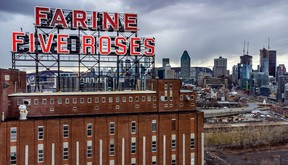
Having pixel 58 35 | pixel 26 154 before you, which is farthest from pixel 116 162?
pixel 58 35

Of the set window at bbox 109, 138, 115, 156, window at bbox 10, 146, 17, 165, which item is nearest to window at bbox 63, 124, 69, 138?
window at bbox 109, 138, 115, 156

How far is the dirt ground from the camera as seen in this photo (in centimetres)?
9362

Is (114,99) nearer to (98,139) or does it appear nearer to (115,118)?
(115,118)

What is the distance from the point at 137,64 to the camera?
60.3m

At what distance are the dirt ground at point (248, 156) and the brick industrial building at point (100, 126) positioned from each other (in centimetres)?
3895

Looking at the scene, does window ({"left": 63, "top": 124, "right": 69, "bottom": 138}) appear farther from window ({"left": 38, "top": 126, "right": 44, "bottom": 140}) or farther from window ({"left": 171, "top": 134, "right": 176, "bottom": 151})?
window ({"left": 171, "top": 134, "right": 176, "bottom": 151})

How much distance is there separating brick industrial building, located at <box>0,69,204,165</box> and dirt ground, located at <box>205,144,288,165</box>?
128 feet

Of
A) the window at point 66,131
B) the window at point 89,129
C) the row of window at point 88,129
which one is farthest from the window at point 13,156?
the window at point 89,129

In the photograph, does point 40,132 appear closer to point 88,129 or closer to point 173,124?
point 88,129

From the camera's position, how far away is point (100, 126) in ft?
167

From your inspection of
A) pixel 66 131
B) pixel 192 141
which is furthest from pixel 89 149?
pixel 192 141

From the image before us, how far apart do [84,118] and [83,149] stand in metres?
5.43

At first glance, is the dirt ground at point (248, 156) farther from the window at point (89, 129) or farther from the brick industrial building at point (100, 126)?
the window at point (89, 129)

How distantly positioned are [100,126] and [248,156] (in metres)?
71.9
